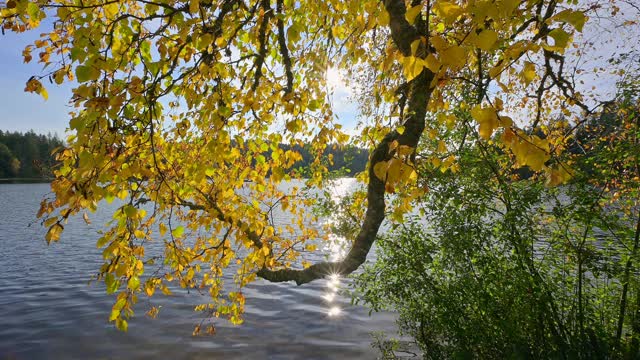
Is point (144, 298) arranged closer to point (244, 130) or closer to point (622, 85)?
point (244, 130)

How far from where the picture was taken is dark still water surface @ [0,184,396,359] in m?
9.14

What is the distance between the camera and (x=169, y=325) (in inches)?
415

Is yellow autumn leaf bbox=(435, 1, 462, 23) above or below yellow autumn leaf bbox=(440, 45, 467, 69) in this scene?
above

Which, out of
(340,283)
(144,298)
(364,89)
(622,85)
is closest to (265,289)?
(340,283)

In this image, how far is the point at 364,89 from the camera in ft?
25.3

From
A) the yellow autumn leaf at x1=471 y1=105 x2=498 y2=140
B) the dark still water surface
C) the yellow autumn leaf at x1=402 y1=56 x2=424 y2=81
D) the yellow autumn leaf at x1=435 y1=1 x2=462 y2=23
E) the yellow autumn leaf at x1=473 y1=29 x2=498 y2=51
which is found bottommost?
the dark still water surface

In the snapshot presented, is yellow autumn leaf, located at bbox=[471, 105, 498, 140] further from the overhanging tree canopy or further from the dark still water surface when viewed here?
the dark still water surface

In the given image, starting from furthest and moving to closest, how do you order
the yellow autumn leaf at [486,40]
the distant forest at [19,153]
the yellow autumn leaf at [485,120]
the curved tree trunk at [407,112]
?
the distant forest at [19,153] < the curved tree trunk at [407,112] < the yellow autumn leaf at [485,120] < the yellow autumn leaf at [486,40]

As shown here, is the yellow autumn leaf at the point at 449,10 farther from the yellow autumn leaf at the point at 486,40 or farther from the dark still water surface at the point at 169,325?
the dark still water surface at the point at 169,325

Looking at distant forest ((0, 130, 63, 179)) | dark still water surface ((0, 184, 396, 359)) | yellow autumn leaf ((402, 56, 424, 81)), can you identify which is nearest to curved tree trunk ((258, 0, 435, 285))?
yellow autumn leaf ((402, 56, 424, 81))

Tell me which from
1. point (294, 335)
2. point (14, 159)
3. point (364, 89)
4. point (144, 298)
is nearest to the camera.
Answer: point (364, 89)

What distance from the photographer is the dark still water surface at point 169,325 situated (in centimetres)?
914

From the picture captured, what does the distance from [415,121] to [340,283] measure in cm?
1241

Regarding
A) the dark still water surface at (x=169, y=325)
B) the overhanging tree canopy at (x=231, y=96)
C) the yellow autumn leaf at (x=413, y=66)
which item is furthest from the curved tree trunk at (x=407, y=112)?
the dark still water surface at (x=169, y=325)
